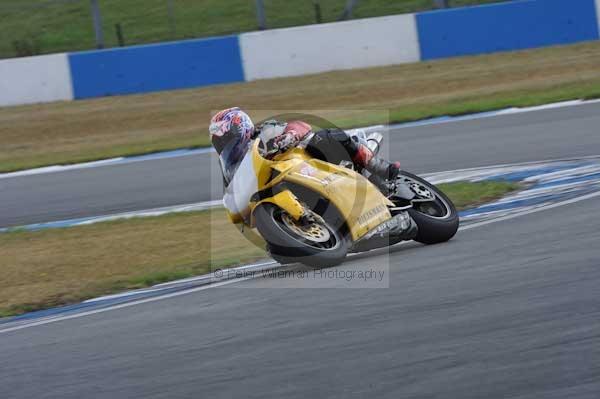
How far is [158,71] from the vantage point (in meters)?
18.3

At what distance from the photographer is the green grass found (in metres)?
18.9

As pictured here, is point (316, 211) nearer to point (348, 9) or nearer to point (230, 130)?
point (230, 130)

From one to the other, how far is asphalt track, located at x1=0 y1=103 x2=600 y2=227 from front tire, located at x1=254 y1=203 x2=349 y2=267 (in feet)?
14.4

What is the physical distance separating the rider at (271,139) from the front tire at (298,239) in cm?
45

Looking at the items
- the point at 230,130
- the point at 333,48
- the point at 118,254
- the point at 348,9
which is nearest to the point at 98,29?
the point at 333,48

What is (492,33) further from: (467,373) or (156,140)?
(467,373)

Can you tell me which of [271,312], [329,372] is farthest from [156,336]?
[329,372]

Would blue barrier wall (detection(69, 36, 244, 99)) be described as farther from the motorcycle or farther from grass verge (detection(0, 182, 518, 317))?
the motorcycle

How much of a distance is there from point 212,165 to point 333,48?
606cm

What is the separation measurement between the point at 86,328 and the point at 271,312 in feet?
3.84

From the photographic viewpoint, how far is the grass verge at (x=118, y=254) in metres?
7.46

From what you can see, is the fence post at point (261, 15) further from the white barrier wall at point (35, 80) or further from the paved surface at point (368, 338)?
the paved surface at point (368, 338)

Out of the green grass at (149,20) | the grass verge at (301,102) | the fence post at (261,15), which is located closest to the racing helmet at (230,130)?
the grass verge at (301,102)

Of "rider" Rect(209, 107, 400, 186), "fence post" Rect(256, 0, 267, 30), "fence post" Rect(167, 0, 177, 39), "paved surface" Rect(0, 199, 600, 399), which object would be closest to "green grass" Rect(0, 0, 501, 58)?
"fence post" Rect(167, 0, 177, 39)
